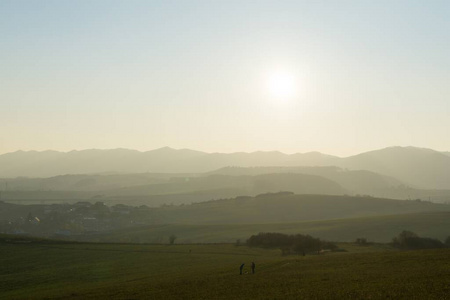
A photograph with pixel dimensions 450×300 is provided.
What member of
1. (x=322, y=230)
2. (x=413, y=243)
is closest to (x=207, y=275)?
(x=413, y=243)

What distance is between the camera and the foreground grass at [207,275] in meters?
36.2

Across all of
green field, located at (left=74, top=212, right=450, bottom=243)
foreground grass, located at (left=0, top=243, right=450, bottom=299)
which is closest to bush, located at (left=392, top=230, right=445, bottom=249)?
foreground grass, located at (left=0, top=243, right=450, bottom=299)

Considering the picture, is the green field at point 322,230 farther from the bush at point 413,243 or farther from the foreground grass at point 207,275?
the foreground grass at point 207,275

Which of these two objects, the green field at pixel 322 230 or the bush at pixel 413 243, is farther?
the green field at pixel 322 230

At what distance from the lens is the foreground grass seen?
3619 centimetres

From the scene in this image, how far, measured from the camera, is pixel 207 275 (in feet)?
172

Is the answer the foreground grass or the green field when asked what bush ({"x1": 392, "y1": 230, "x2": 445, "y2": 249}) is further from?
the green field

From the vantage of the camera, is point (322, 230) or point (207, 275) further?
point (322, 230)

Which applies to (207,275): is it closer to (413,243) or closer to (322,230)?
(413,243)

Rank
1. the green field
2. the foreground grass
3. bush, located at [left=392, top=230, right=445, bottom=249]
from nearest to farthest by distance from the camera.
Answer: the foreground grass, bush, located at [left=392, top=230, right=445, bottom=249], the green field

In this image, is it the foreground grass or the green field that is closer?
the foreground grass

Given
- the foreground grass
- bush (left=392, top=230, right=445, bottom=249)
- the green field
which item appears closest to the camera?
the foreground grass

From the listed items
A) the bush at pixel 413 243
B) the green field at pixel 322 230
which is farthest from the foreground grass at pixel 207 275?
the green field at pixel 322 230

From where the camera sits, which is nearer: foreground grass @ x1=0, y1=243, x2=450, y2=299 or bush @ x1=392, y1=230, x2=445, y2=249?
foreground grass @ x1=0, y1=243, x2=450, y2=299
